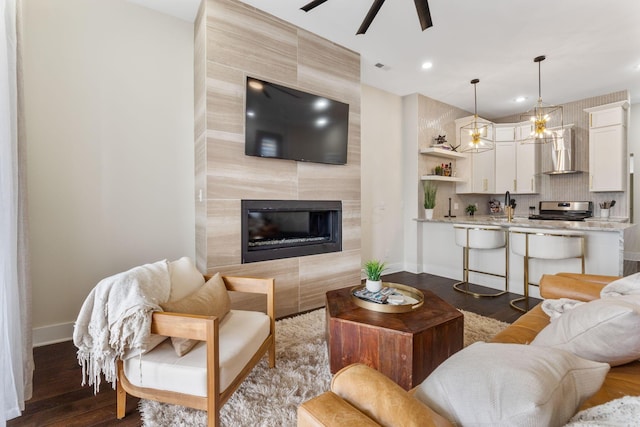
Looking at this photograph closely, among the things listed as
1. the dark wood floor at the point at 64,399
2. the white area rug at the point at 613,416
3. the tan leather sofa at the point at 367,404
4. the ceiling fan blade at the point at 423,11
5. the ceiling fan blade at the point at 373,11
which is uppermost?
the ceiling fan blade at the point at 373,11

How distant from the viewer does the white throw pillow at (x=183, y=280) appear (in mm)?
1757

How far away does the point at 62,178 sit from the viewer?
242cm

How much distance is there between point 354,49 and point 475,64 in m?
1.62

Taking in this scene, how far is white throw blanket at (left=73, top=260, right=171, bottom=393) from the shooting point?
1.36 meters

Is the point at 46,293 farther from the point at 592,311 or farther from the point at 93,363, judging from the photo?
the point at 592,311

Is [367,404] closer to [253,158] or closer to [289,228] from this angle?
[253,158]

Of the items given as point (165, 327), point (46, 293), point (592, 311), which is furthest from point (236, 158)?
point (592, 311)

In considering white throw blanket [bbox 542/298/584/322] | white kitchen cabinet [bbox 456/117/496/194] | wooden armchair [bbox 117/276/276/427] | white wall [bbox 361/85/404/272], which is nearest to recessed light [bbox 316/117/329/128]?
white wall [bbox 361/85/404/272]

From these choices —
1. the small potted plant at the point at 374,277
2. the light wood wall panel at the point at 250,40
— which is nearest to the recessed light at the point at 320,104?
the light wood wall panel at the point at 250,40

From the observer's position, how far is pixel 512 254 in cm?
377

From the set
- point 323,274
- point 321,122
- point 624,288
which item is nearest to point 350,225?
point 323,274

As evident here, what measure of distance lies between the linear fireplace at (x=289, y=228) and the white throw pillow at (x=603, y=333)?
2242 millimetres

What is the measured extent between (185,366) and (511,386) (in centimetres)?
130

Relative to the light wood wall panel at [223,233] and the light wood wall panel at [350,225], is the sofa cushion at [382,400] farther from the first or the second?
the light wood wall panel at [350,225]
